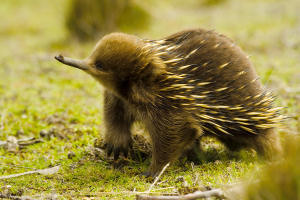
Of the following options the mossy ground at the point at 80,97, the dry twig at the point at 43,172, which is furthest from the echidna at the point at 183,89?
the dry twig at the point at 43,172

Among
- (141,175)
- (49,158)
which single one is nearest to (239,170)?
(141,175)

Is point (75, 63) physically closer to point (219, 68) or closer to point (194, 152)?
point (219, 68)

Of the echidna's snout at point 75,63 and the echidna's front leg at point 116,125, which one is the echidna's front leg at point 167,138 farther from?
the echidna's snout at point 75,63

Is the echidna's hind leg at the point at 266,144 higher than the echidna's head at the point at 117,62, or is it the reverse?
the echidna's head at the point at 117,62

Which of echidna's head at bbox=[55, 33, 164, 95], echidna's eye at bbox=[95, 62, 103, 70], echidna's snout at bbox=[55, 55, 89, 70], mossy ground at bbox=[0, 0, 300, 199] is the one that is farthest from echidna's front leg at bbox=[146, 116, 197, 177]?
echidna's snout at bbox=[55, 55, 89, 70]

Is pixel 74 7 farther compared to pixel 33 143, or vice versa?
pixel 74 7

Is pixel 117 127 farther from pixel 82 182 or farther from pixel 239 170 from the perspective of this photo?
pixel 239 170
